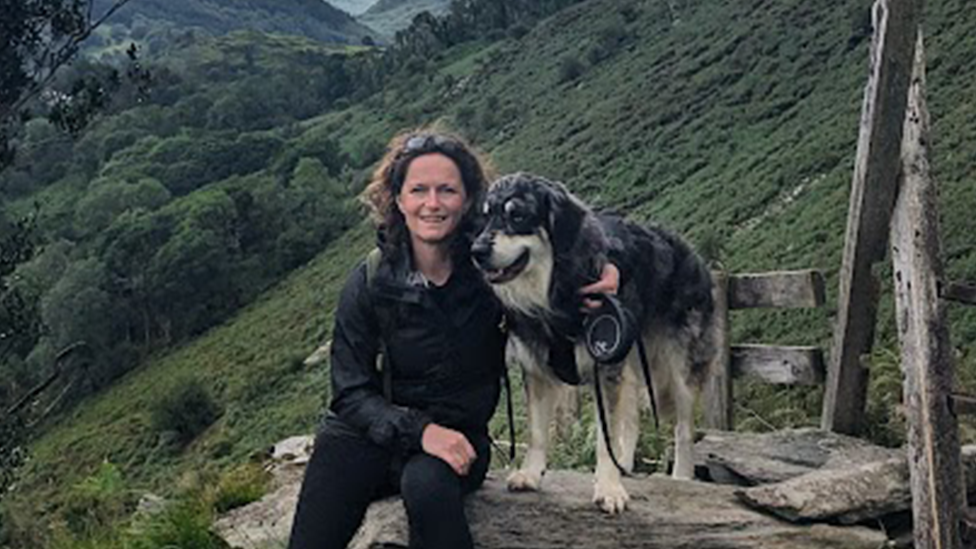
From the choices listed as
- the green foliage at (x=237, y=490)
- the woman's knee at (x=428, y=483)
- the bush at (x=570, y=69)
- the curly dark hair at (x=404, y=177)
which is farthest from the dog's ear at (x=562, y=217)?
the bush at (x=570, y=69)

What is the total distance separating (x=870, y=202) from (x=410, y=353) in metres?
2.37

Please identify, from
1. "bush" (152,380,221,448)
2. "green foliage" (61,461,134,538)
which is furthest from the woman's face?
"bush" (152,380,221,448)

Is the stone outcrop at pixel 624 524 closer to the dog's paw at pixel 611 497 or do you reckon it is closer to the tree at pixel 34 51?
the dog's paw at pixel 611 497

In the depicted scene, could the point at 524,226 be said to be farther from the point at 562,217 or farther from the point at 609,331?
the point at 609,331

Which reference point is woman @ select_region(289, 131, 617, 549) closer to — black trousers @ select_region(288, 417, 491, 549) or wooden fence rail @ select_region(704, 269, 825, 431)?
black trousers @ select_region(288, 417, 491, 549)

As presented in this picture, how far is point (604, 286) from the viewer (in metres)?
4.36

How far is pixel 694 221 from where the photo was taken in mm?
42750

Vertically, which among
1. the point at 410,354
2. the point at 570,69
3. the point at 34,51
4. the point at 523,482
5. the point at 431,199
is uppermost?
the point at 570,69

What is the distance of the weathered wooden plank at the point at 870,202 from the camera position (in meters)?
4.79

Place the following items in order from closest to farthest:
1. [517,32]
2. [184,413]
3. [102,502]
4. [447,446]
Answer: [447,446] → [102,502] → [184,413] → [517,32]

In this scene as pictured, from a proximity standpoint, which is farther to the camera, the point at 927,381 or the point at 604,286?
the point at 604,286

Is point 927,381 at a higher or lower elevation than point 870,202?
lower

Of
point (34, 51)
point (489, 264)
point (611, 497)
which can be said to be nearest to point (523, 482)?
point (611, 497)

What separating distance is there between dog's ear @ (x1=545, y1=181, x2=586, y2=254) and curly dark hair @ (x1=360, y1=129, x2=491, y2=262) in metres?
0.29
